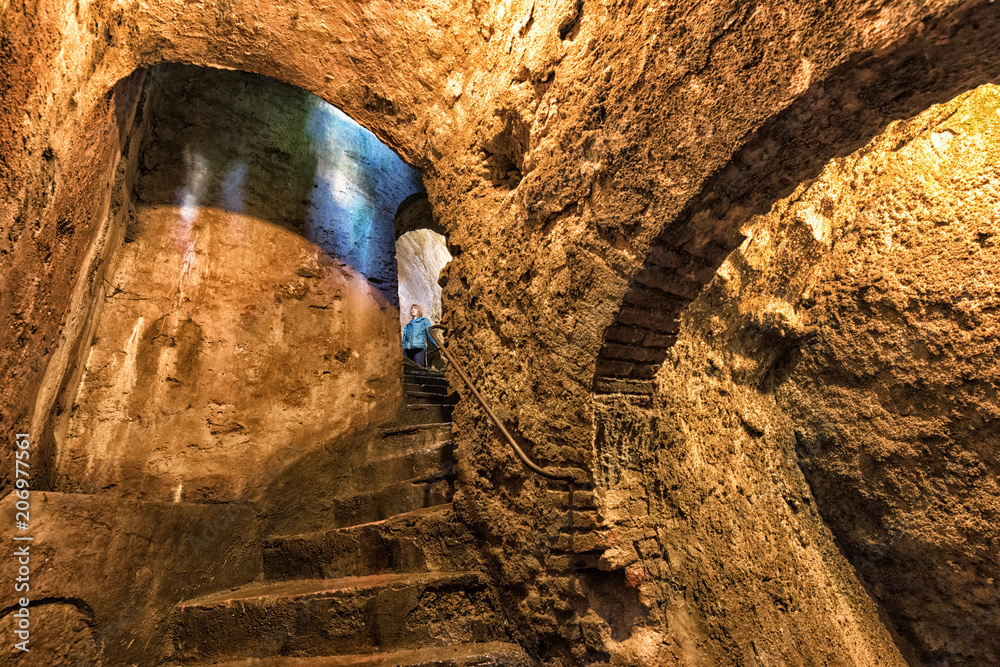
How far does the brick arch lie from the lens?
1189mm

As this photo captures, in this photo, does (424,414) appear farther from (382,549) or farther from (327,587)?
(327,587)

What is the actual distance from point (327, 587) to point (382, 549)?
27 cm

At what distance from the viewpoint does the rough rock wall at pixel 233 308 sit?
277cm

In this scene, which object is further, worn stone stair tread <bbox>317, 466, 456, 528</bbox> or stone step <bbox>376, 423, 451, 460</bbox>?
stone step <bbox>376, 423, 451, 460</bbox>

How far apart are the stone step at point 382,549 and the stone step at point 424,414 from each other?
133cm

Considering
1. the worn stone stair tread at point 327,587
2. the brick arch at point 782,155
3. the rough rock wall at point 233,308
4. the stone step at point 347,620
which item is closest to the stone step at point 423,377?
the rough rock wall at point 233,308

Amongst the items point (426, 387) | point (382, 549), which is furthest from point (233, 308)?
point (382, 549)

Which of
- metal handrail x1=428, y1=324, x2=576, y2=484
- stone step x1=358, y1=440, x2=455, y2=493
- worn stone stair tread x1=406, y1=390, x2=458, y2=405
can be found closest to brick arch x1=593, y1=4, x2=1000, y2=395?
metal handrail x1=428, y1=324, x2=576, y2=484

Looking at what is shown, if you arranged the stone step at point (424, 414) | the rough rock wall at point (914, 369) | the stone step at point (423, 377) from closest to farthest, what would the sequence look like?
the rough rock wall at point (914, 369)
the stone step at point (424, 414)
the stone step at point (423, 377)

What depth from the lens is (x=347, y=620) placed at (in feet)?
6.36

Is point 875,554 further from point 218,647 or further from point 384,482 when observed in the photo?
point 218,647

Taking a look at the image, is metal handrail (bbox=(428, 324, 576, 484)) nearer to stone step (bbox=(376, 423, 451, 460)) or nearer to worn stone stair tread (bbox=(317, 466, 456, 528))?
worn stone stair tread (bbox=(317, 466, 456, 528))

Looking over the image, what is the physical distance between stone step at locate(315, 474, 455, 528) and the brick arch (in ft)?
3.98

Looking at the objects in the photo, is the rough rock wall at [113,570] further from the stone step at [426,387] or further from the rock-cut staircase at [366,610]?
the stone step at [426,387]
